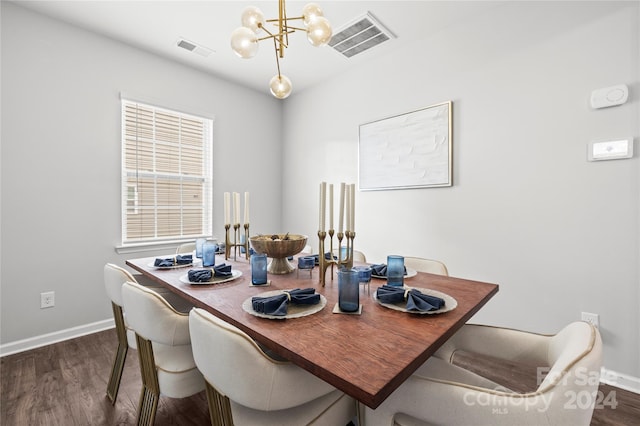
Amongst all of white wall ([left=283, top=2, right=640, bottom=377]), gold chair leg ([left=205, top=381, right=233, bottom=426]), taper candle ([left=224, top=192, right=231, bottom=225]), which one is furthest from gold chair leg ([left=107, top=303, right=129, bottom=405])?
white wall ([left=283, top=2, right=640, bottom=377])

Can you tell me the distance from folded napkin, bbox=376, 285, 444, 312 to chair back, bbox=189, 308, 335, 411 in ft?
1.39

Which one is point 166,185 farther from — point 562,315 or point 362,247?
point 562,315

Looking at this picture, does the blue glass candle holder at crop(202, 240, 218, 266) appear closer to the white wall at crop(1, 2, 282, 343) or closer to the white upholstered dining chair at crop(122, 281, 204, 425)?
the white upholstered dining chair at crop(122, 281, 204, 425)

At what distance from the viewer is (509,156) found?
2.31 meters

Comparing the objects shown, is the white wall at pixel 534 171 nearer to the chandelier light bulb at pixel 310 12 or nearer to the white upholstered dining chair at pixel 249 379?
the chandelier light bulb at pixel 310 12

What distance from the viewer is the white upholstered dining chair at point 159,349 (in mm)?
1145

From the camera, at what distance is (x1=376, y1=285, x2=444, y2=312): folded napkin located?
103 centimetres

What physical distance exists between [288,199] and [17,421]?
3281 millimetres

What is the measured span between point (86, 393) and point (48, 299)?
1218 mm

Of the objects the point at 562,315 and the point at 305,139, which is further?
the point at 305,139

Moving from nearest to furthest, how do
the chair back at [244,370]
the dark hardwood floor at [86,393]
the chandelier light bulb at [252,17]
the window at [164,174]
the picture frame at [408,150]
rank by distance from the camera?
the chair back at [244,370], the dark hardwood floor at [86,393], the chandelier light bulb at [252,17], the picture frame at [408,150], the window at [164,174]

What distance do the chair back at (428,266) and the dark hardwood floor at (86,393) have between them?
88 centimetres

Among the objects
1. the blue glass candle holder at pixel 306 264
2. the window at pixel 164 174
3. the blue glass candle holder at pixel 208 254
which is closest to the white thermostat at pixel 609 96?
the blue glass candle holder at pixel 306 264

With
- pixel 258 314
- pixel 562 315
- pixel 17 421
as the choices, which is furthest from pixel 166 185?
pixel 562 315
